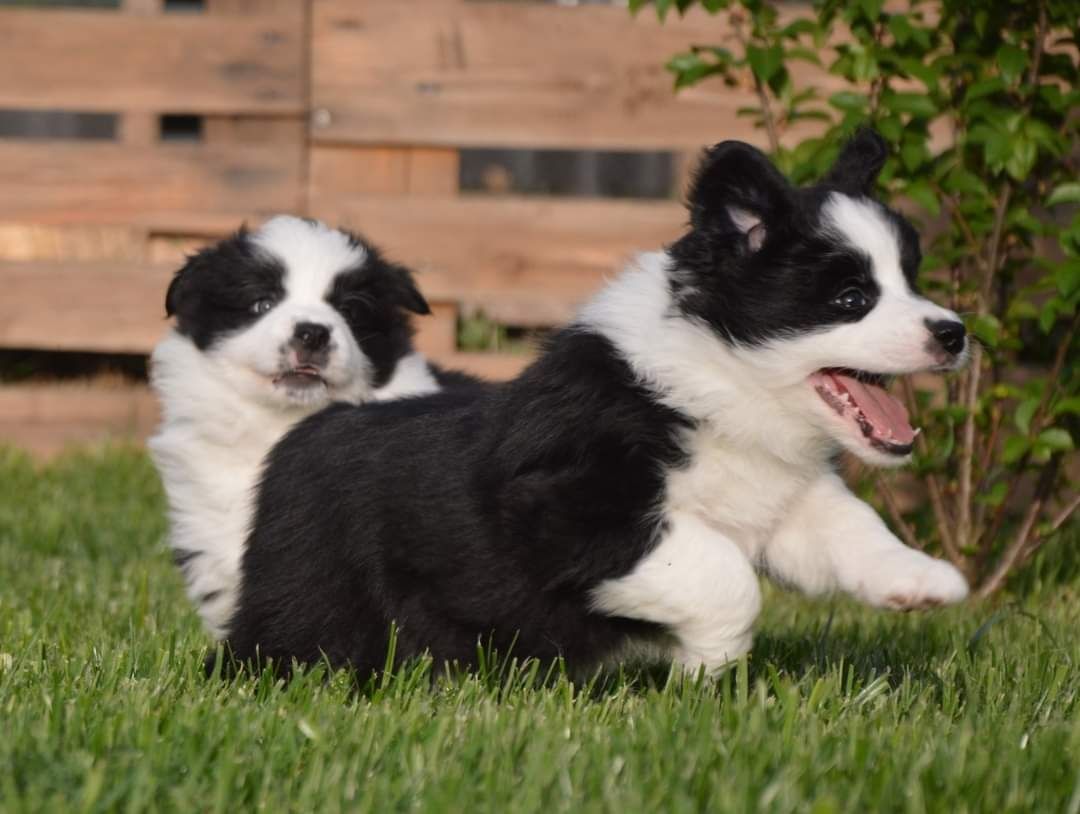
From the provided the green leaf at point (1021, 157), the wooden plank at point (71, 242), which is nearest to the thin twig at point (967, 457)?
the green leaf at point (1021, 157)

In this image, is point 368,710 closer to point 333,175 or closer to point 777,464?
point 777,464

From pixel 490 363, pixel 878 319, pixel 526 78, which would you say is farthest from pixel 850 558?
pixel 526 78

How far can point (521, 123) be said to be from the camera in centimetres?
676

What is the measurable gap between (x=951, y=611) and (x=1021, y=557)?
0.31 metres

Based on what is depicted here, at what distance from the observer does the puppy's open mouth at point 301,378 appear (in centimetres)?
415

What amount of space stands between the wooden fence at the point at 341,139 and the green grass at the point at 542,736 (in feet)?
11.0

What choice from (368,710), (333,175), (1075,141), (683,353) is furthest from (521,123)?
(368,710)

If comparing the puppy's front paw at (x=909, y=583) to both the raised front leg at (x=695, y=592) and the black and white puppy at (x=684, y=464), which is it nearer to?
the black and white puppy at (x=684, y=464)

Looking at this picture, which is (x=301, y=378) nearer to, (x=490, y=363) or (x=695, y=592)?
(x=695, y=592)

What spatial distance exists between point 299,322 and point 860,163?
156 cm

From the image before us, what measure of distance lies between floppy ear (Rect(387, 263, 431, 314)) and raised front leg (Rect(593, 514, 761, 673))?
5.62 ft

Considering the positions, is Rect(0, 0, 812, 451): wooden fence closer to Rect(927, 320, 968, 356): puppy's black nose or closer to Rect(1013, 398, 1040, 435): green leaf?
Rect(1013, 398, 1040, 435): green leaf

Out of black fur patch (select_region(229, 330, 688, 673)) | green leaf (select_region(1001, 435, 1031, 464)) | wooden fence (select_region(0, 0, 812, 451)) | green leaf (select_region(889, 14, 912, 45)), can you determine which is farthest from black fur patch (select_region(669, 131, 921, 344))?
wooden fence (select_region(0, 0, 812, 451))

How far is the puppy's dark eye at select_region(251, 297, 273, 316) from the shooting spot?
168 inches
